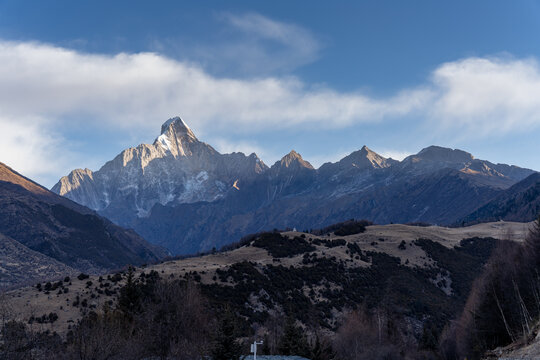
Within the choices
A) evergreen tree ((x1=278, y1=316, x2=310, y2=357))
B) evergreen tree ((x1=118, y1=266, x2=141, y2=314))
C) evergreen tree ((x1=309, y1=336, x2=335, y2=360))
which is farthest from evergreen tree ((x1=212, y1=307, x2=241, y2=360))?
evergreen tree ((x1=118, y1=266, x2=141, y2=314))

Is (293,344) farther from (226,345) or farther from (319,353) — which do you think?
(226,345)

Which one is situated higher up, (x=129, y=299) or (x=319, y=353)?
(x=129, y=299)

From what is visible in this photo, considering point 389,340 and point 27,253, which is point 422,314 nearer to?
point 389,340

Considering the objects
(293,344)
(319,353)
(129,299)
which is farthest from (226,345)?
(129,299)

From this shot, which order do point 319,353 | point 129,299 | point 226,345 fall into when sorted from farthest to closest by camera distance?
point 129,299, point 319,353, point 226,345

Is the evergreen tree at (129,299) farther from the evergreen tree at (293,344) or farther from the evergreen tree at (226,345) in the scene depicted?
the evergreen tree at (226,345)

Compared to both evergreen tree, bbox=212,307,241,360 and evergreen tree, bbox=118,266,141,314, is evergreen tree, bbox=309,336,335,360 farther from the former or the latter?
evergreen tree, bbox=118,266,141,314

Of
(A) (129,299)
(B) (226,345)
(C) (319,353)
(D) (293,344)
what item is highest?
(A) (129,299)

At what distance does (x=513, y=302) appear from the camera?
119 feet

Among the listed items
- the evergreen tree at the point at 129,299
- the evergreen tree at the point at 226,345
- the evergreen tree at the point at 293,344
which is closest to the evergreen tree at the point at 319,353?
the evergreen tree at the point at 293,344

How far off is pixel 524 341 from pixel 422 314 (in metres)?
50.4

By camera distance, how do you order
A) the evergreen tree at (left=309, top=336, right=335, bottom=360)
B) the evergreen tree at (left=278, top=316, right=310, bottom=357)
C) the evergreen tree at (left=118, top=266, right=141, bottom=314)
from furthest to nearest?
the evergreen tree at (left=278, top=316, right=310, bottom=357) → the evergreen tree at (left=118, top=266, right=141, bottom=314) → the evergreen tree at (left=309, top=336, right=335, bottom=360)

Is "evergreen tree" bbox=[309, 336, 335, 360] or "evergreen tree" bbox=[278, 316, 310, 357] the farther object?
"evergreen tree" bbox=[278, 316, 310, 357]

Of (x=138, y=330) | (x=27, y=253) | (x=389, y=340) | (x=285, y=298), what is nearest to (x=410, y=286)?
(x=285, y=298)
